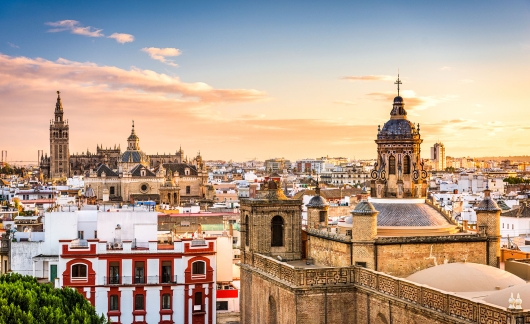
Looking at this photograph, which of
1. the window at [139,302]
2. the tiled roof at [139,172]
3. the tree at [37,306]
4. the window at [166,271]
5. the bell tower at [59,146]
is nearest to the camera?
the tree at [37,306]

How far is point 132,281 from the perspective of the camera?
3675cm

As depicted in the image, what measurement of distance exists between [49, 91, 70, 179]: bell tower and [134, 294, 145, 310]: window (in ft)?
426

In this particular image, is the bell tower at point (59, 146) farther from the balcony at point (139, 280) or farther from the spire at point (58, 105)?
the balcony at point (139, 280)

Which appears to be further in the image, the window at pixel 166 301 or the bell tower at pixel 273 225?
the window at pixel 166 301

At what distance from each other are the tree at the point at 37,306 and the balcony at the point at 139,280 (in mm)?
11029

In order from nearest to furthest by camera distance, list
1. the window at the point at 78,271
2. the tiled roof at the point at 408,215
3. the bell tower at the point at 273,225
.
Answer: the tiled roof at the point at 408,215 → the bell tower at the point at 273,225 → the window at the point at 78,271

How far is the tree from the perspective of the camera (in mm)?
22203

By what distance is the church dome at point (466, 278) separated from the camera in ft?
75.4

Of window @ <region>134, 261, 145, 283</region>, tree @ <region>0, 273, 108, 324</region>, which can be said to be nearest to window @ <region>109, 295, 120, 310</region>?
window @ <region>134, 261, 145, 283</region>

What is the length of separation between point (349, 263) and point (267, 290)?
3582mm

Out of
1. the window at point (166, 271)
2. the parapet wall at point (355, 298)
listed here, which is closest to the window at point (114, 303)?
the window at point (166, 271)

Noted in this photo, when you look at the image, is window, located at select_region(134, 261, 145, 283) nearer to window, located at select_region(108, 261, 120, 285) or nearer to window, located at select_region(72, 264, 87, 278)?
window, located at select_region(108, 261, 120, 285)

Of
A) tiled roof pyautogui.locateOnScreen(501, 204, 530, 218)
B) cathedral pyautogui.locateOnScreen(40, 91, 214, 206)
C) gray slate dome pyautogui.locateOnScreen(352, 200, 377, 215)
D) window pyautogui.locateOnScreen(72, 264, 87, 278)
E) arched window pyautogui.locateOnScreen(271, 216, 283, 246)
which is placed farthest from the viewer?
cathedral pyautogui.locateOnScreen(40, 91, 214, 206)

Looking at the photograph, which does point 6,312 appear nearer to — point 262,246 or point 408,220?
point 262,246
